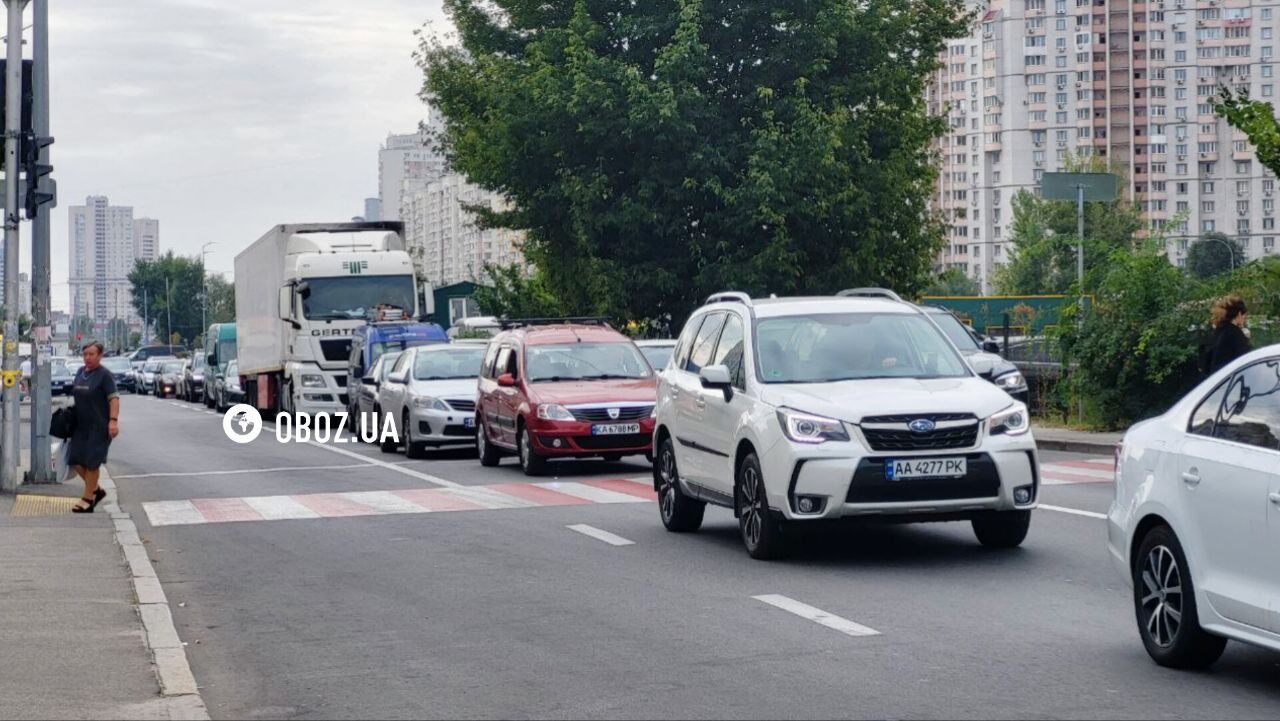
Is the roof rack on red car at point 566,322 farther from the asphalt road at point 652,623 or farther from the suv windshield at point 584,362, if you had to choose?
the asphalt road at point 652,623

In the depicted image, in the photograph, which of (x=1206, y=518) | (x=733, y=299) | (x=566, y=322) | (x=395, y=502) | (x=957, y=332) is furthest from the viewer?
(x=566, y=322)

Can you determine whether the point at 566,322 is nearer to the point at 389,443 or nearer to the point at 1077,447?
the point at 389,443

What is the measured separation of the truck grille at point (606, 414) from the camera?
21.9m

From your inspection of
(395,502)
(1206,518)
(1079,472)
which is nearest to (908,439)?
(1206,518)

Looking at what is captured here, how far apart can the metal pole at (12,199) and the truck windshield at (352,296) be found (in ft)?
61.1

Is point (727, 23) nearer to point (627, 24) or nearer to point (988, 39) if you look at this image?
point (627, 24)

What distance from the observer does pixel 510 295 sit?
57.8 metres

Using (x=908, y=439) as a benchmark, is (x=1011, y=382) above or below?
above

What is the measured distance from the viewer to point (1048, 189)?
91.5ft

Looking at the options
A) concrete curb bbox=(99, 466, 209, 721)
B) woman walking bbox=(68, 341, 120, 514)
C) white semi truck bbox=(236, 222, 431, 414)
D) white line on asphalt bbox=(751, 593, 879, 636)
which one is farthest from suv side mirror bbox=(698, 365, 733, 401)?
white semi truck bbox=(236, 222, 431, 414)

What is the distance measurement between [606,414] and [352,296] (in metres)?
17.6

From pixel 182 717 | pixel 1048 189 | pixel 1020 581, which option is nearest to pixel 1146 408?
pixel 1048 189

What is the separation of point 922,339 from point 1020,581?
258cm

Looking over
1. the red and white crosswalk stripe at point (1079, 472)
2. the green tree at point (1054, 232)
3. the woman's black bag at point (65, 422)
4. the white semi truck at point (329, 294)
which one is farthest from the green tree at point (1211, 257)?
the woman's black bag at point (65, 422)
